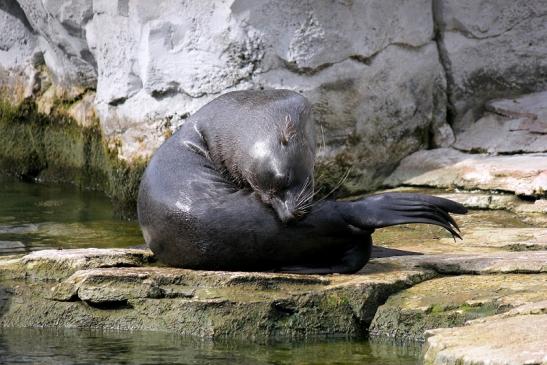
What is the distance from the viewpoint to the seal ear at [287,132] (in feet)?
19.7

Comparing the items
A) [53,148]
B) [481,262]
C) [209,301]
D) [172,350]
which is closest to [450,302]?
[481,262]

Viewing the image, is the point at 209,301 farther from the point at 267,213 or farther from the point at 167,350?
the point at 267,213

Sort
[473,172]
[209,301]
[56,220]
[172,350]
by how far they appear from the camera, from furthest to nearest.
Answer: [56,220], [473,172], [209,301], [172,350]

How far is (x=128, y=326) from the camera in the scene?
546cm

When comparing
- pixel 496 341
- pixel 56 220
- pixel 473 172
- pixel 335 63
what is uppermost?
pixel 335 63

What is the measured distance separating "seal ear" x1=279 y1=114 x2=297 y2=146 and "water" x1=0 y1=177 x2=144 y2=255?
1.96 metres

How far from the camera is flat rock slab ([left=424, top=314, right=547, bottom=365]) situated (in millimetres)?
4109

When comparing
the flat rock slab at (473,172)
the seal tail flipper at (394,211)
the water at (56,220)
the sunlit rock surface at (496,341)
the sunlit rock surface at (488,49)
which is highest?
the sunlit rock surface at (488,49)

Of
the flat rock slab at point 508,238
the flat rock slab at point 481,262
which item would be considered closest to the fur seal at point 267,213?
the flat rock slab at point 481,262

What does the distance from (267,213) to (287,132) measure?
435mm

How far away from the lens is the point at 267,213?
19.4 feet

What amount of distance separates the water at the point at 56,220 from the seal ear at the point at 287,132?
196 centimetres

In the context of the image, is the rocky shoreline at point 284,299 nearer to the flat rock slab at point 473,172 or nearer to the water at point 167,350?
the water at point 167,350

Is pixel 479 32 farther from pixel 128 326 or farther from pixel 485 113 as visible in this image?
pixel 128 326
